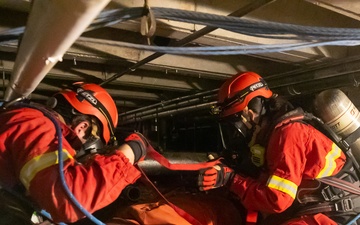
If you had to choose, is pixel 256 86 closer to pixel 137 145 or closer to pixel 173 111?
pixel 137 145

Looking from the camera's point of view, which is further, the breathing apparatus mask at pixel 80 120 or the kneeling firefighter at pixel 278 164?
the kneeling firefighter at pixel 278 164

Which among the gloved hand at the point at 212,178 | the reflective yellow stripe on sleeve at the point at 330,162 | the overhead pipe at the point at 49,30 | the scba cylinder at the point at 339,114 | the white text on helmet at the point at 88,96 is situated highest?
the overhead pipe at the point at 49,30

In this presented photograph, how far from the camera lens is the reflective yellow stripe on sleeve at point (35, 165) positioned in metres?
1.96

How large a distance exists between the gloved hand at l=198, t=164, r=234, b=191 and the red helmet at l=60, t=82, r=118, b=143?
0.67 metres

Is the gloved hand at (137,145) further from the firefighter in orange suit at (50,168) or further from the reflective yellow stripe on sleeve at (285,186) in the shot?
the reflective yellow stripe on sleeve at (285,186)

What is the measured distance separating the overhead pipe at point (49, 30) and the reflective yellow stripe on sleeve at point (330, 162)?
189cm

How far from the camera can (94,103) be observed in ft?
8.36

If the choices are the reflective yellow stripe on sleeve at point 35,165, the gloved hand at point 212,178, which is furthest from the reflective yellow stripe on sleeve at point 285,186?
the reflective yellow stripe on sleeve at point 35,165

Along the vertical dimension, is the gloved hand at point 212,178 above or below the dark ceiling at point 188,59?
below

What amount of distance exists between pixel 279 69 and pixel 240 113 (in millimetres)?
978

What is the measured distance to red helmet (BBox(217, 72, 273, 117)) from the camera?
9.57 feet

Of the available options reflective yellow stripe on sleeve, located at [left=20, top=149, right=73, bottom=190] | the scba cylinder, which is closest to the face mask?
reflective yellow stripe on sleeve, located at [left=20, top=149, right=73, bottom=190]

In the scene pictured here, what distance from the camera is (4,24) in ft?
8.44

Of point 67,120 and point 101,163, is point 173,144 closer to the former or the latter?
point 67,120
